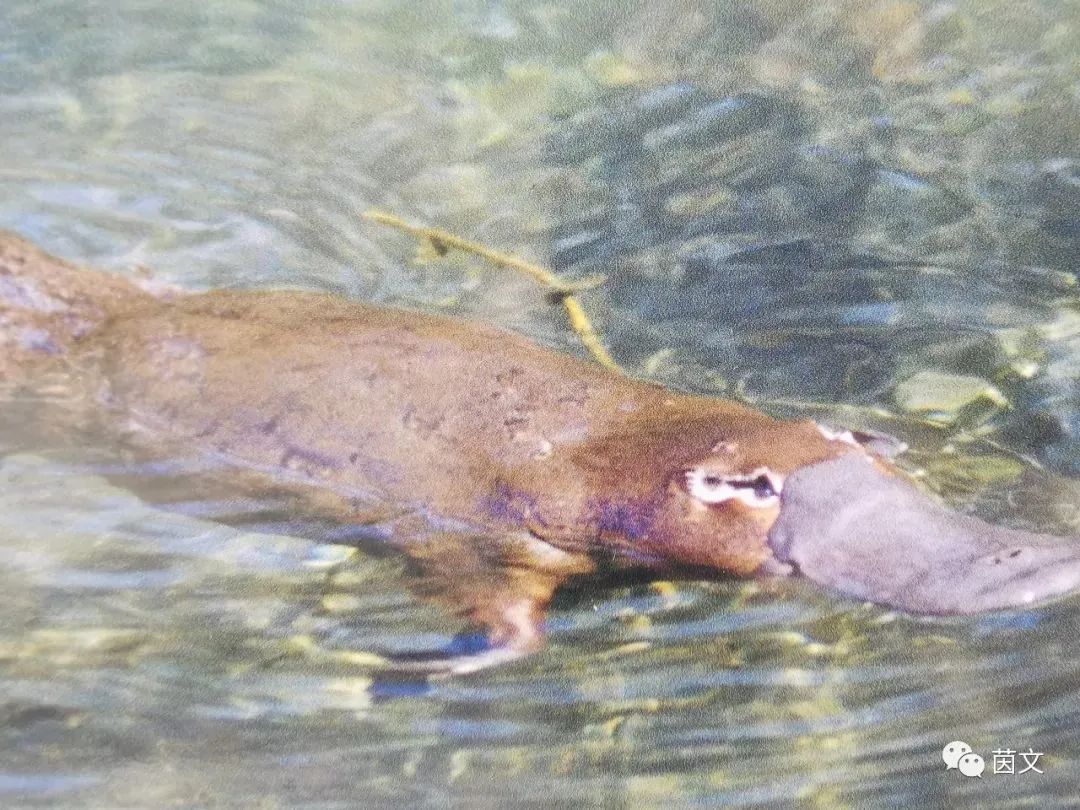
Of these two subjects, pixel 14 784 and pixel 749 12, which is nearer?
pixel 14 784

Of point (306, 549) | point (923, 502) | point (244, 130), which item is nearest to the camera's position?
point (923, 502)

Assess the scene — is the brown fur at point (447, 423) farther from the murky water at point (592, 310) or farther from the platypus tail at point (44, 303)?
the murky water at point (592, 310)

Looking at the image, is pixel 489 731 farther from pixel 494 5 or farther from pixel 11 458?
pixel 494 5

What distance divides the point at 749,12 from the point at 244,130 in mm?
2394

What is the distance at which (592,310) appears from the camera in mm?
4344

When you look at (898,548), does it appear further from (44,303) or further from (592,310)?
(44,303)

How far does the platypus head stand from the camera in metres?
2.82

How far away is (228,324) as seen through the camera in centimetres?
337

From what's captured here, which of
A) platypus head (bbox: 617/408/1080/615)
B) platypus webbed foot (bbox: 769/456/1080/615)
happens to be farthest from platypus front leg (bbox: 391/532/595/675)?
platypus webbed foot (bbox: 769/456/1080/615)

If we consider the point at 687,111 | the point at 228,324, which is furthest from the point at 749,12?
the point at 228,324
